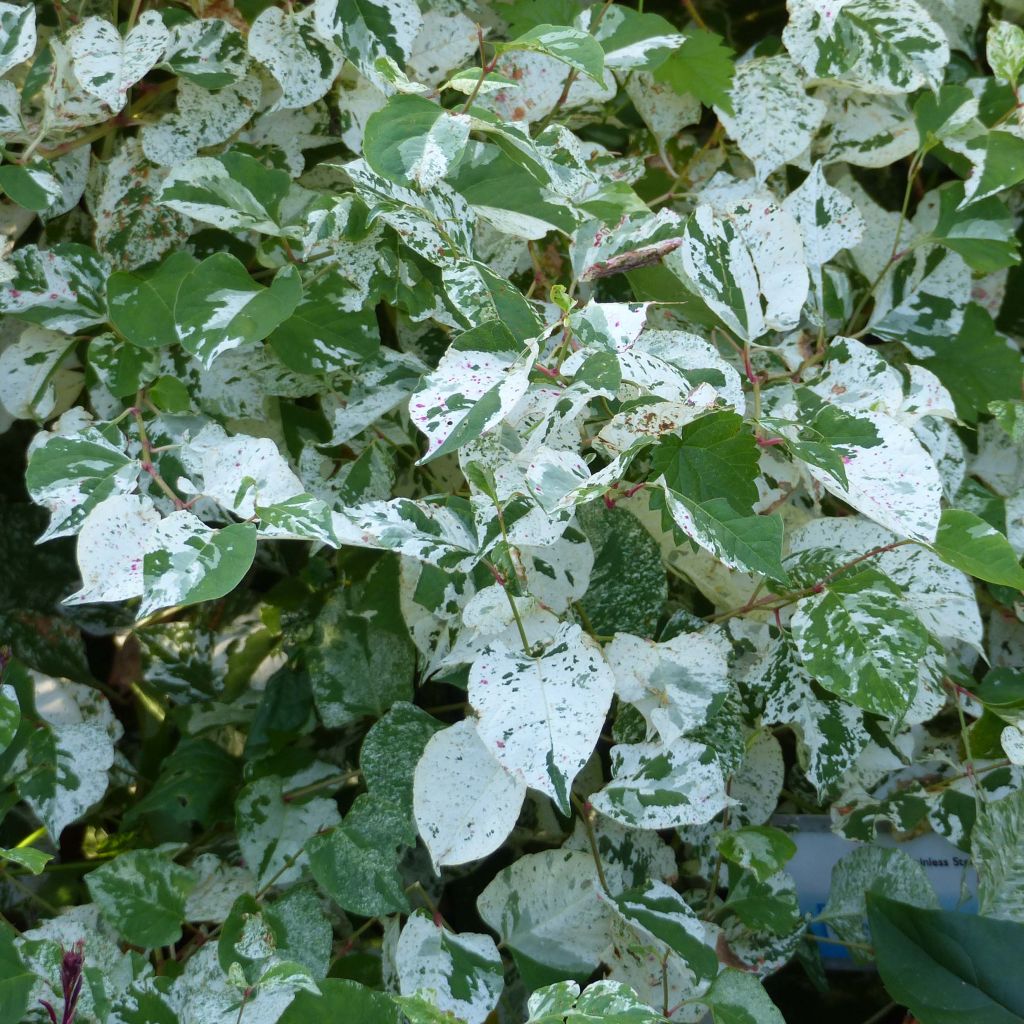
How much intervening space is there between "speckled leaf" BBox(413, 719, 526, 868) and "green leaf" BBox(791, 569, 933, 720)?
0.68 feet

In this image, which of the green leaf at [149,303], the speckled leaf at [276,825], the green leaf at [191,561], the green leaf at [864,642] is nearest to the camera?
the green leaf at [191,561]

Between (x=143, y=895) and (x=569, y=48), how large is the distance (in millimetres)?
663

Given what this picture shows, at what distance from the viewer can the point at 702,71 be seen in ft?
2.89

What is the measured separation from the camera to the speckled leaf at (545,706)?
59 centimetres

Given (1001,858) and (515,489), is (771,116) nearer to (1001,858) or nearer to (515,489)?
(515,489)

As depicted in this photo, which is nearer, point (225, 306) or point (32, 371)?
point (225, 306)

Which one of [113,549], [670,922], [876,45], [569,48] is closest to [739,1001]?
[670,922]

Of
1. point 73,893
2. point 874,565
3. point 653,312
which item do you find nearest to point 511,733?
point 874,565

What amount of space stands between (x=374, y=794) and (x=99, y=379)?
39 centimetres

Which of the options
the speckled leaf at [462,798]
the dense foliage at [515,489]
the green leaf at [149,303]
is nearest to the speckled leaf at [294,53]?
the dense foliage at [515,489]

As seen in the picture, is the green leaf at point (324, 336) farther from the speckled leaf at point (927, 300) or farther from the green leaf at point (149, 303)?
the speckled leaf at point (927, 300)

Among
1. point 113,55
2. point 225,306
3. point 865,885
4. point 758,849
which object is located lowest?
point 865,885

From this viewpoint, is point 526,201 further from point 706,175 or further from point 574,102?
point 706,175

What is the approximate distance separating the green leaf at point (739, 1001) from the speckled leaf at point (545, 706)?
240mm
